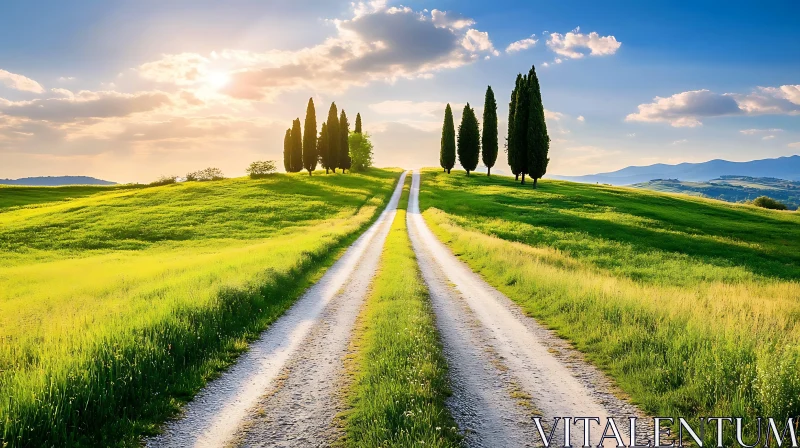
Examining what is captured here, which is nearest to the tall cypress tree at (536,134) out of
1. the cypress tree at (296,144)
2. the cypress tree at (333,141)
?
the cypress tree at (333,141)

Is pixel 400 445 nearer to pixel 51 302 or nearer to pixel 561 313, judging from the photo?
pixel 561 313

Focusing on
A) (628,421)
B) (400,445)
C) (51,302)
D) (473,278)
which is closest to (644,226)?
(473,278)

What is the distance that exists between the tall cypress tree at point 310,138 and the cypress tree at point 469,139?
3127cm

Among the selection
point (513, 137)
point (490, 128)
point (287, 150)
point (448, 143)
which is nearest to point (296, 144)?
point (287, 150)

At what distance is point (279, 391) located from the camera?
772 centimetres

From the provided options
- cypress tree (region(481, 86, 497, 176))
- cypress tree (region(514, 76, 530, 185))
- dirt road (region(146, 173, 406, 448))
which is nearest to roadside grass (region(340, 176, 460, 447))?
dirt road (region(146, 173, 406, 448))

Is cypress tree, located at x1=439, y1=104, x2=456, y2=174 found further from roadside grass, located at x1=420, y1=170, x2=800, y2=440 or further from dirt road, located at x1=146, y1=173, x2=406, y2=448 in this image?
dirt road, located at x1=146, y1=173, x2=406, y2=448

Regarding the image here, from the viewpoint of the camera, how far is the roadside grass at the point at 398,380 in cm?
594

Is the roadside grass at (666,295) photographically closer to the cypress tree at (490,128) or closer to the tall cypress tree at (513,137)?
the tall cypress tree at (513,137)

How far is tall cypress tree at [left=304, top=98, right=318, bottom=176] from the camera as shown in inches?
3430

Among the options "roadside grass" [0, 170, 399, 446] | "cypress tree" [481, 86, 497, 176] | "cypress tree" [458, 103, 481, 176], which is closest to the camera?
"roadside grass" [0, 170, 399, 446]

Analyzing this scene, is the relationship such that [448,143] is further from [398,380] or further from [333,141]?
[398,380]

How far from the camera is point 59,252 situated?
112 feet

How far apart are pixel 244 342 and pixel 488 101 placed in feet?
271
